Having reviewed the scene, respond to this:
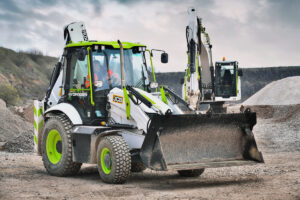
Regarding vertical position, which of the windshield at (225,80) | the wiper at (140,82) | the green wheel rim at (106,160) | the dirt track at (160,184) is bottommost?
the dirt track at (160,184)

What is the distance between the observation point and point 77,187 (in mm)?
8867

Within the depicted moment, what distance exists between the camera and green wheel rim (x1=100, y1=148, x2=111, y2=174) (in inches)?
356

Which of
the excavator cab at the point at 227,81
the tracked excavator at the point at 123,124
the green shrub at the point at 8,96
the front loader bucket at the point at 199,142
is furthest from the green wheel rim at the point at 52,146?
the green shrub at the point at 8,96

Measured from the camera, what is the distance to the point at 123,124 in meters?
9.42

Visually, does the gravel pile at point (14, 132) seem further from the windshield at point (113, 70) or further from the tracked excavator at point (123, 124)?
the windshield at point (113, 70)

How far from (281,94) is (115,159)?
1385 inches

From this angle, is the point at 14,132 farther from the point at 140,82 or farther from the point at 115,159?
the point at 115,159

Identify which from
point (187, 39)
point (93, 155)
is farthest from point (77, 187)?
point (187, 39)

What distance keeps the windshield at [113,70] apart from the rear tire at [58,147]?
1.19 meters

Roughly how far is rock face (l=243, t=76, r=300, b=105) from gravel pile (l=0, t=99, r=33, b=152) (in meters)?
22.4

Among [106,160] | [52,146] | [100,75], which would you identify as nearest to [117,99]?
[100,75]

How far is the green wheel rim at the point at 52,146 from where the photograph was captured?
10677 mm

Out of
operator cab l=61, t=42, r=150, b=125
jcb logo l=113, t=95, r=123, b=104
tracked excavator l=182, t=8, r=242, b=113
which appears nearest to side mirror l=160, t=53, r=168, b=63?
operator cab l=61, t=42, r=150, b=125

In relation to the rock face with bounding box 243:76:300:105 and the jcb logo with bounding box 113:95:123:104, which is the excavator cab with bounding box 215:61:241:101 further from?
the jcb logo with bounding box 113:95:123:104
